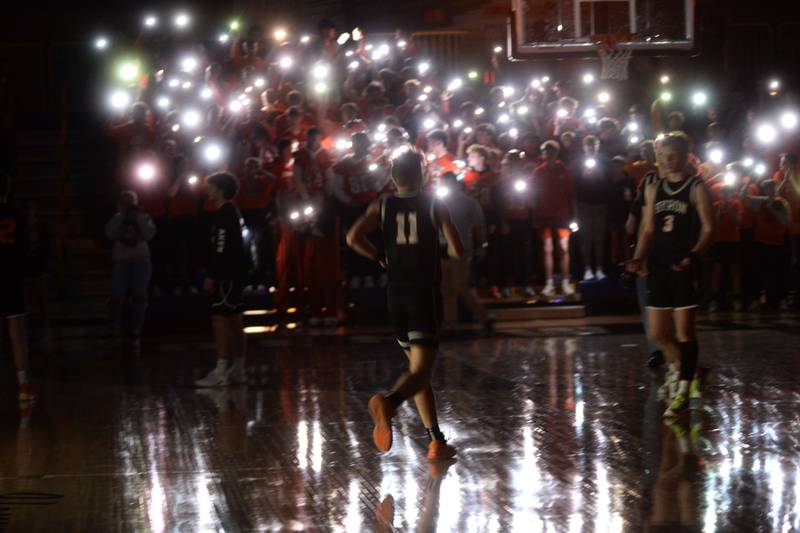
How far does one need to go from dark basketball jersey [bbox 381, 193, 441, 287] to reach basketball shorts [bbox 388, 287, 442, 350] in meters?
0.06

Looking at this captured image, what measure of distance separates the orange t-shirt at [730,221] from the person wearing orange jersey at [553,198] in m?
2.11

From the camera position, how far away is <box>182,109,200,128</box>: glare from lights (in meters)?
20.7

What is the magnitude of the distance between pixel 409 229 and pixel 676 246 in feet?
8.08

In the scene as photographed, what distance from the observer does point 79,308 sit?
64.8 feet

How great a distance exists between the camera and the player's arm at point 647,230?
10.4 metres

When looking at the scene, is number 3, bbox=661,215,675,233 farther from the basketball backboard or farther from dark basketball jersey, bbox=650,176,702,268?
the basketball backboard

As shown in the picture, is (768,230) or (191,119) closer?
(768,230)

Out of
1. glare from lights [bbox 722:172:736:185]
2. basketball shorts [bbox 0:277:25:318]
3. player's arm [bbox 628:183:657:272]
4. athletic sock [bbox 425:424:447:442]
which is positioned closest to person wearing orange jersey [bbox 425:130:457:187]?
glare from lights [bbox 722:172:736:185]

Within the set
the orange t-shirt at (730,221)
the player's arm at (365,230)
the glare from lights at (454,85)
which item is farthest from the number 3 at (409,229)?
the glare from lights at (454,85)

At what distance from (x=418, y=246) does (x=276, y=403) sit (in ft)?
10.9

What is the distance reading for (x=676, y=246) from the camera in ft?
33.6

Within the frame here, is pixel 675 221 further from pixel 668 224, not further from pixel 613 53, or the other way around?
pixel 613 53

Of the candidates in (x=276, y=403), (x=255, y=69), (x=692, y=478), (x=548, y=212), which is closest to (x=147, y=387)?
(x=276, y=403)

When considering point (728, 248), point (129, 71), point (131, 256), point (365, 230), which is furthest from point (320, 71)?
point (365, 230)
